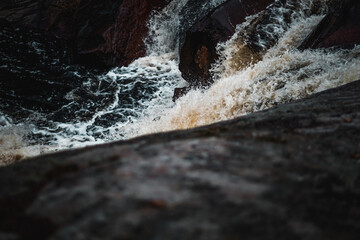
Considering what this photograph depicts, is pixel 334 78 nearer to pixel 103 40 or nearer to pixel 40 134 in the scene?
pixel 40 134

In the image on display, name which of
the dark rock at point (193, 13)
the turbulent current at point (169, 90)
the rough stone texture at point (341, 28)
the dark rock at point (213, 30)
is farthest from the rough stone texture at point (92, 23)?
the rough stone texture at point (341, 28)

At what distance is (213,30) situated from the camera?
650cm

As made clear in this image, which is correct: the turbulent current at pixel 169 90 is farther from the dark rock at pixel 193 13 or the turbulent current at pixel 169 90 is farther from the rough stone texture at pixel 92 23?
the dark rock at pixel 193 13

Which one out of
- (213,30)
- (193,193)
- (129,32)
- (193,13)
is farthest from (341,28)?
(129,32)

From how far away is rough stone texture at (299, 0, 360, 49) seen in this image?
168 inches

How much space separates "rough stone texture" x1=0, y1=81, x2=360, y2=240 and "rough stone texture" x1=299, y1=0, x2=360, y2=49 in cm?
390

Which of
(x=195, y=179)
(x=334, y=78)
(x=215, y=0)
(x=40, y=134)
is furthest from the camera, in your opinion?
(x=215, y=0)

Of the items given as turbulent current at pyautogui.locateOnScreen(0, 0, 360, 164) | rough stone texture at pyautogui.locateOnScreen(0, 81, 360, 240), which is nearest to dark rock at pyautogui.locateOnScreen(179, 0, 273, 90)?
turbulent current at pyautogui.locateOnScreen(0, 0, 360, 164)

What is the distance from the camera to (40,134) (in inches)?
242

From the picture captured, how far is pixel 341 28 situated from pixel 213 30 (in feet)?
9.72

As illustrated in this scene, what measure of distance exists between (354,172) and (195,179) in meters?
0.68

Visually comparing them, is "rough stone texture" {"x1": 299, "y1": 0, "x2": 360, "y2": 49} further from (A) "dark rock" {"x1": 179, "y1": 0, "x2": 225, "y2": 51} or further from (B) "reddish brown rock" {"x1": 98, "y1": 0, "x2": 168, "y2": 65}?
(B) "reddish brown rock" {"x1": 98, "y1": 0, "x2": 168, "y2": 65}

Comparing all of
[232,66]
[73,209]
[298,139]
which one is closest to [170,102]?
[232,66]

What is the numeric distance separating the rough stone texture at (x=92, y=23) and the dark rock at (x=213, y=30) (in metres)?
3.49
